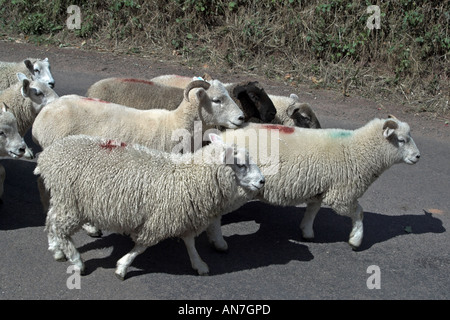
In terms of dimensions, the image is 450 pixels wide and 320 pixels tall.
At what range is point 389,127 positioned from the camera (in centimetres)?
612

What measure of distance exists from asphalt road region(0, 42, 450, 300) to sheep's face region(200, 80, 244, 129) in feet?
3.64

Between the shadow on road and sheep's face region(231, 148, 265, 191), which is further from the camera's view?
the shadow on road

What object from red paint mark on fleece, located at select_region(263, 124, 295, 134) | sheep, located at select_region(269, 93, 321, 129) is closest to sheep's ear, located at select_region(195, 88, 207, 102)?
red paint mark on fleece, located at select_region(263, 124, 295, 134)

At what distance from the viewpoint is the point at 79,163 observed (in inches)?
199

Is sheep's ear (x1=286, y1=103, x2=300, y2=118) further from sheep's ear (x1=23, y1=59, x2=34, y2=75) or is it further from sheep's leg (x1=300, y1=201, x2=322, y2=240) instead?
sheep's ear (x1=23, y1=59, x2=34, y2=75)

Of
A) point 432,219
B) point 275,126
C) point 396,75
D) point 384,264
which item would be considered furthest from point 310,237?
point 396,75

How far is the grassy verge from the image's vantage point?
1151cm

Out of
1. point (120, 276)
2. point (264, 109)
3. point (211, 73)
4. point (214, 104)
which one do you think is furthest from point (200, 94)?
point (211, 73)

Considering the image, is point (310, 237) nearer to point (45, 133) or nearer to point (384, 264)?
point (384, 264)

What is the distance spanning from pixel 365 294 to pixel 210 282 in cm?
146

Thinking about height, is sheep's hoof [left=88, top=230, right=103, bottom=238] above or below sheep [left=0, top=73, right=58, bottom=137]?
below

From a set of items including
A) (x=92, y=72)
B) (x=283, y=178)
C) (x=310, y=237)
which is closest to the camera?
(x=283, y=178)

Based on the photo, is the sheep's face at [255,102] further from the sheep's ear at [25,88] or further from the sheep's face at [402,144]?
the sheep's ear at [25,88]

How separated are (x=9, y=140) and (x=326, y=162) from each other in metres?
3.36
